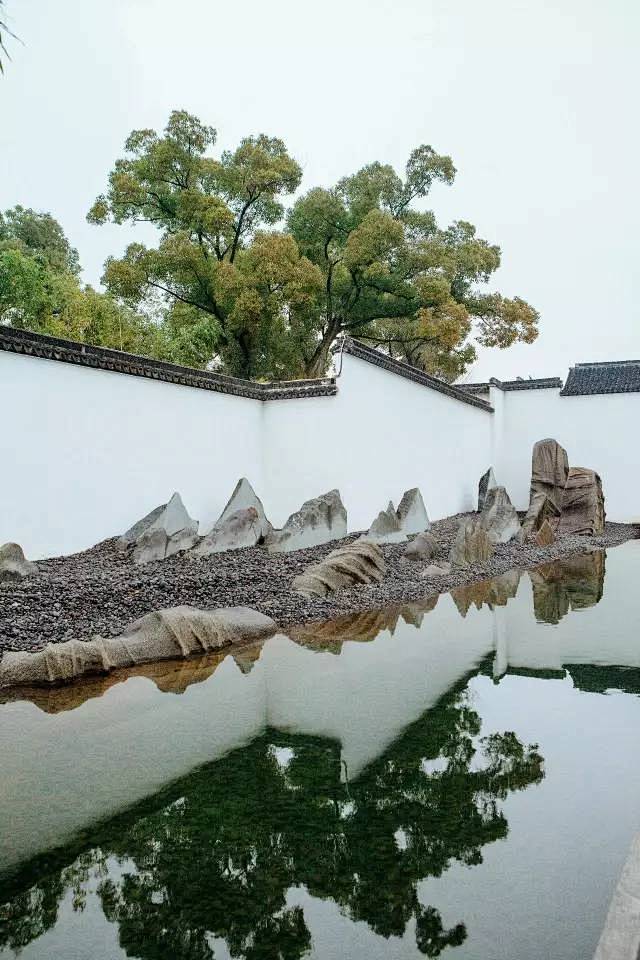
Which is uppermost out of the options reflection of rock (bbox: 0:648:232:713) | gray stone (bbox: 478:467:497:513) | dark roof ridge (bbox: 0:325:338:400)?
dark roof ridge (bbox: 0:325:338:400)

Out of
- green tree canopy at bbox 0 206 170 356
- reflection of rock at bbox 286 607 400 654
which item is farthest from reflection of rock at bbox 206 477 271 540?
green tree canopy at bbox 0 206 170 356

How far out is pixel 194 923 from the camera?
1624 mm

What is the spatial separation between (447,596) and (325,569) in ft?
3.56

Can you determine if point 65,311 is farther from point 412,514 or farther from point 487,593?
point 487,593

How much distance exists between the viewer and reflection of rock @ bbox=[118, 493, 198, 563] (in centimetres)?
656

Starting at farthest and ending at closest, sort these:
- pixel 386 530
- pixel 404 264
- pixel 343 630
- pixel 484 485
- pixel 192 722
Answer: pixel 404 264
pixel 484 485
pixel 386 530
pixel 343 630
pixel 192 722

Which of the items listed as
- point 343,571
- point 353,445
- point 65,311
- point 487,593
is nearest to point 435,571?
point 487,593

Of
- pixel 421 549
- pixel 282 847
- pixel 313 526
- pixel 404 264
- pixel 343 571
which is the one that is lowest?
pixel 282 847

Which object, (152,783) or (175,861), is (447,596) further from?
(175,861)

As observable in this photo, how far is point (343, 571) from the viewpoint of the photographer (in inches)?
239

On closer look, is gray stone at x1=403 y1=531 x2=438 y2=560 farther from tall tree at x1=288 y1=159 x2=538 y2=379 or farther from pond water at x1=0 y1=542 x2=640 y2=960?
tall tree at x1=288 y1=159 x2=538 y2=379

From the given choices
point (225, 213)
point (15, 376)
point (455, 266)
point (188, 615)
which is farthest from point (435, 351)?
point (188, 615)

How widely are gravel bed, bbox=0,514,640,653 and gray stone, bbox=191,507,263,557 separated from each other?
0.49 feet

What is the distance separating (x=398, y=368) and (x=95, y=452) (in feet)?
17.1
